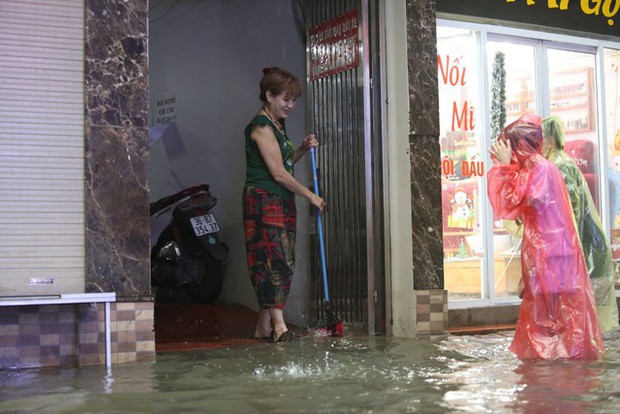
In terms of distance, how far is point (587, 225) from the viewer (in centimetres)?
750

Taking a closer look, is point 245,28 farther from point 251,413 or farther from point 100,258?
point 251,413

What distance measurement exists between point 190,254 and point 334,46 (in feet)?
7.43

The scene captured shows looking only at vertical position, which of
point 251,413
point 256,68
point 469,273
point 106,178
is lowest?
point 251,413

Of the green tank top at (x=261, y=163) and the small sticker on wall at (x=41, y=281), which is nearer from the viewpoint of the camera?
the small sticker on wall at (x=41, y=281)

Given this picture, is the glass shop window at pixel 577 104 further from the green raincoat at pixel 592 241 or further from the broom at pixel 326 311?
the broom at pixel 326 311

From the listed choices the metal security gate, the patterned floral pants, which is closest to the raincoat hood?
the metal security gate

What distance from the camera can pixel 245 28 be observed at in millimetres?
8883

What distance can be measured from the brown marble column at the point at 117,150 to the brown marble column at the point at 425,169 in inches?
87.9

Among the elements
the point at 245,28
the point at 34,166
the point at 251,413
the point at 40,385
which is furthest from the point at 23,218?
the point at 245,28

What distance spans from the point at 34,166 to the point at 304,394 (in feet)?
7.90

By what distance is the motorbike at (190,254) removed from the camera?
27.9ft

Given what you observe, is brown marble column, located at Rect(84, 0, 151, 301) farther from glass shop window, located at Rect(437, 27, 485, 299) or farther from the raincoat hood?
glass shop window, located at Rect(437, 27, 485, 299)

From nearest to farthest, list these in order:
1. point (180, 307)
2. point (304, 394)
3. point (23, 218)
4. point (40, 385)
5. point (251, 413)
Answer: point (251, 413)
point (304, 394)
point (40, 385)
point (23, 218)
point (180, 307)

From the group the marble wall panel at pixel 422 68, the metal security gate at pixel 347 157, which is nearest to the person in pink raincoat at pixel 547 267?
the marble wall panel at pixel 422 68
